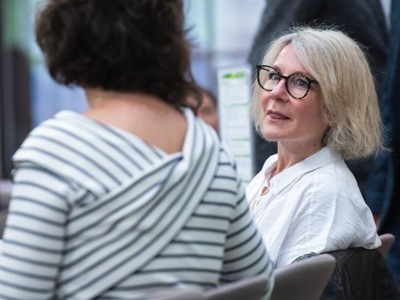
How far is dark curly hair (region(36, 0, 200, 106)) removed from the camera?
140 cm

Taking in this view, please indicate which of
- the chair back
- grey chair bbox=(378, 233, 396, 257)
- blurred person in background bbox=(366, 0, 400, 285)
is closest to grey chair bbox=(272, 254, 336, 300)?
the chair back

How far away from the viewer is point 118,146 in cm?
138

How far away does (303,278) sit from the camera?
5.36 ft

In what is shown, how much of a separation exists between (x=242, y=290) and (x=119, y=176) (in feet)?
0.96

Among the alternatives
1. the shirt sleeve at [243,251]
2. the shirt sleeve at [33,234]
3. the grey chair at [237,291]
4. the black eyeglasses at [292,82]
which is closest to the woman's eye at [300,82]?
the black eyeglasses at [292,82]

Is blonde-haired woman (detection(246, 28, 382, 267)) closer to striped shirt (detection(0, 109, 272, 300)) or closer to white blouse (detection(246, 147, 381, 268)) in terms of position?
white blouse (detection(246, 147, 381, 268))

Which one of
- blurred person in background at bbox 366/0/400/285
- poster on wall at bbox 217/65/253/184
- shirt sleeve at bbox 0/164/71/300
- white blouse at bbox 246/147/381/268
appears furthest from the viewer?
poster on wall at bbox 217/65/253/184

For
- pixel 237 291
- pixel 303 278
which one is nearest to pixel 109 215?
pixel 237 291

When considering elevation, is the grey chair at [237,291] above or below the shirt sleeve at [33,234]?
below

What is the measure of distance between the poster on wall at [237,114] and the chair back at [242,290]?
1576 millimetres

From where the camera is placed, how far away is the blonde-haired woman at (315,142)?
73.5 inches

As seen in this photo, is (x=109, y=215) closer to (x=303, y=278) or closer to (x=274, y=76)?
(x=303, y=278)

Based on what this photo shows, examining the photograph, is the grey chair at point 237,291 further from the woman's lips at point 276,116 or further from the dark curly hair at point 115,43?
the woman's lips at point 276,116

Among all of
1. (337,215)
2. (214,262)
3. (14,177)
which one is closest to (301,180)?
(337,215)
